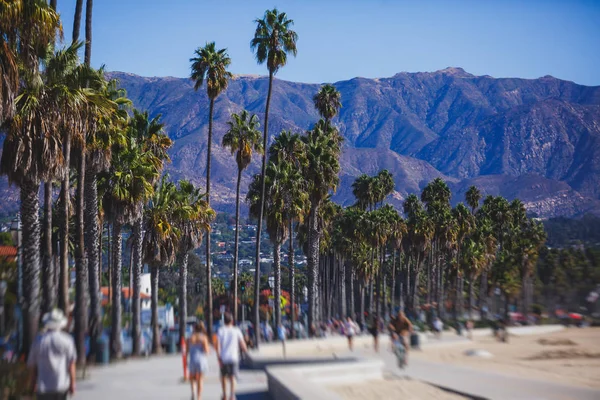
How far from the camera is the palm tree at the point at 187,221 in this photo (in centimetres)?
3669

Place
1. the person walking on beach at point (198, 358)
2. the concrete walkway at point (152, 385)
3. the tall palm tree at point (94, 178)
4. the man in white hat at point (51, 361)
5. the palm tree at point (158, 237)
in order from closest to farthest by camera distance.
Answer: the man in white hat at point (51, 361) < the person walking on beach at point (198, 358) < the concrete walkway at point (152, 385) < the tall palm tree at point (94, 178) < the palm tree at point (158, 237)

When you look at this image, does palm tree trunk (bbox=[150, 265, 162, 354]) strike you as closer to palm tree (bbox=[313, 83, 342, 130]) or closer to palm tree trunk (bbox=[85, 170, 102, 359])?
palm tree trunk (bbox=[85, 170, 102, 359])

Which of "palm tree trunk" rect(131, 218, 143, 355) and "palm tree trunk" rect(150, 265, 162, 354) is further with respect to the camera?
"palm tree trunk" rect(150, 265, 162, 354)

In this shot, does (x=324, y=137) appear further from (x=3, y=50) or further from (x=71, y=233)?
(x=3, y=50)

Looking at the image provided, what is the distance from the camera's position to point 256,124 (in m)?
46.2

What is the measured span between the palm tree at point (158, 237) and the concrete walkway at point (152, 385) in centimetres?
1288

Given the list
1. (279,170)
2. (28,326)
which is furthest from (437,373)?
(279,170)

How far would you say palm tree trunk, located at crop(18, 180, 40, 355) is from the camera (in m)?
14.6

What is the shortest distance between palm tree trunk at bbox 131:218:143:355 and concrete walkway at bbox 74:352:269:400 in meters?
9.97

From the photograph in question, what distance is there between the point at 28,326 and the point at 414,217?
70.6m

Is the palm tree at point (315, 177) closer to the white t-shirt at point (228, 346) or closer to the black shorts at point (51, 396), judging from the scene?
the white t-shirt at point (228, 346)

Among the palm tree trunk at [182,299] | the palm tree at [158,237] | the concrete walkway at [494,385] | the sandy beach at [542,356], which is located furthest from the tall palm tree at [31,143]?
the palm tree trunk at [182,299]

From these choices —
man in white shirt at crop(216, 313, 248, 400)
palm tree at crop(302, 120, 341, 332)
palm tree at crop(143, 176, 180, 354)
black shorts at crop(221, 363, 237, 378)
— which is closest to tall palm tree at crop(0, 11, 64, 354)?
man in white shirt at crop(216, 313, 248, 400)

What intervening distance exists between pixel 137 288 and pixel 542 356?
18130mm
